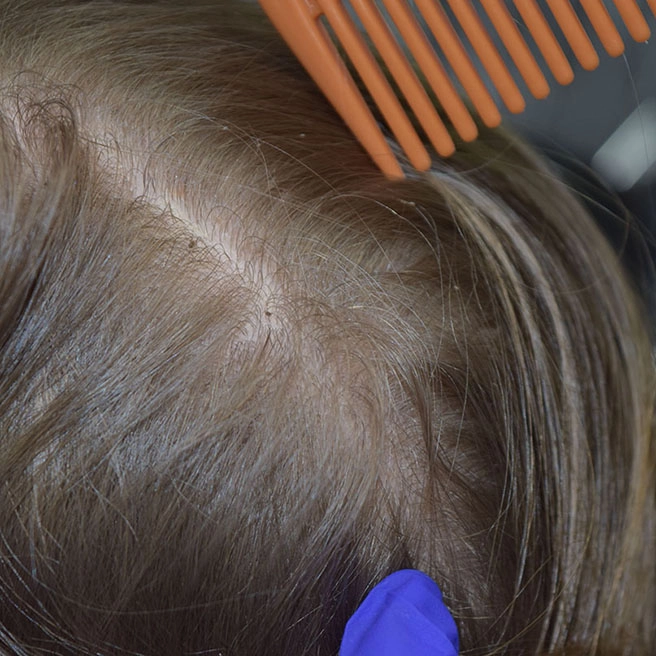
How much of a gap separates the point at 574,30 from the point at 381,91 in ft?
0.69

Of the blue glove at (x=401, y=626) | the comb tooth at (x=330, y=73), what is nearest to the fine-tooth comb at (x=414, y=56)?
the comb tooth at (x=330, y=73)

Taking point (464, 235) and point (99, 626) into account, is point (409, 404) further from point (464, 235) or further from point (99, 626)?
point (99, 626)

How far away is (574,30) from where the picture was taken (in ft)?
2.00

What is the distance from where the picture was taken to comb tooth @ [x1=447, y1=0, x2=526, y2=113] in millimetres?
589

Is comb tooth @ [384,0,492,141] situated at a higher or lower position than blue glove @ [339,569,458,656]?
higher

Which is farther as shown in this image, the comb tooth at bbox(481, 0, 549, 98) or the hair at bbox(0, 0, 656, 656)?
the comb tooth at bbox(481, 0, 549, 98)

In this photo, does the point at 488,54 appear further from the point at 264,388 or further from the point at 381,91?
the point at 264,388

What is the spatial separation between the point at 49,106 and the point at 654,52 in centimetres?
71

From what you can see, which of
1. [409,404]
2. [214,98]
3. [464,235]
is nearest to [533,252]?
[464,235]

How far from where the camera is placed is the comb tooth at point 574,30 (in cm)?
61

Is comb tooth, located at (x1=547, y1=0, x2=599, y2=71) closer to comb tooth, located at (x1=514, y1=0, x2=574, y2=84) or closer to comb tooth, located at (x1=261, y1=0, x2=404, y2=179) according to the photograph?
comb tooth, located at (x1=514, y1=0, x2=574, y2=84)

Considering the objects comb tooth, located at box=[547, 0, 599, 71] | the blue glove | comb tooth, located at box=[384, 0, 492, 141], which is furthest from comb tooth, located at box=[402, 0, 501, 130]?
the blue glove

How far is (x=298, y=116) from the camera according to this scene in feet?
1.81

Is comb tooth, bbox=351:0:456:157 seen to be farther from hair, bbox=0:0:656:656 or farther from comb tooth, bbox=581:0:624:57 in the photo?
comb tooth, bbox=581:0:624:57
